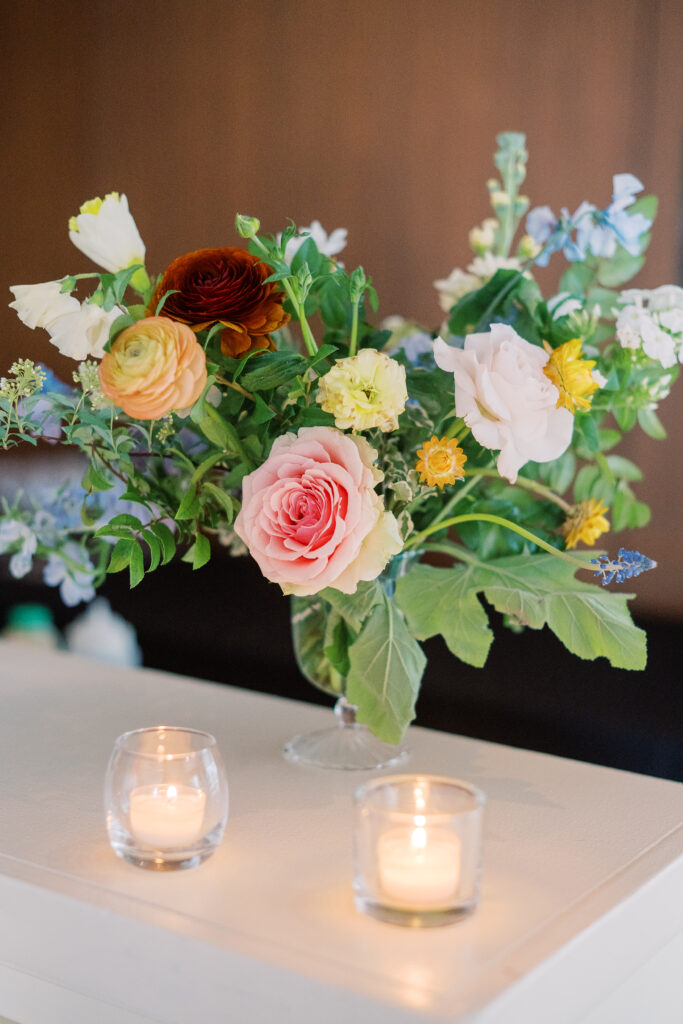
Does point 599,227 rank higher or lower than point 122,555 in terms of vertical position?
higher

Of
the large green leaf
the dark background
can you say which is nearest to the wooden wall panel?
the dark background

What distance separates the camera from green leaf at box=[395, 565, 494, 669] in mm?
852

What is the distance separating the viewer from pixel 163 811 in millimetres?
722

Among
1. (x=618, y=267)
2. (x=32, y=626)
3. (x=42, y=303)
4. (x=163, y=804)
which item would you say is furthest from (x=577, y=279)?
(x=32, y=626)

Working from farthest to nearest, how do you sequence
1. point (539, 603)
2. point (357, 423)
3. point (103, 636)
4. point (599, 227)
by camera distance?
1. point (103, 636)
2. point (599, 227)
3. point (539, 603)
4. point (357, 423)

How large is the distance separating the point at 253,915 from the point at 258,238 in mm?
458

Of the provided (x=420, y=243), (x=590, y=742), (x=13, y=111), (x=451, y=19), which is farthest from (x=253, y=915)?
(x=13, y=111)

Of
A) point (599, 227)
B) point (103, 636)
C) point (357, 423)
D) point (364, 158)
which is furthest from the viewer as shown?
point (103, 636)

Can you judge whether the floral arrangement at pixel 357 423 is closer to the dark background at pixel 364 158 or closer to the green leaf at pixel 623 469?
the green leaf at pixel 623 469

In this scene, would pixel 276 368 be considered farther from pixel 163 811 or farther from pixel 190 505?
pixel 163 811

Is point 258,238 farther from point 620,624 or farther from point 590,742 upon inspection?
point 590,742

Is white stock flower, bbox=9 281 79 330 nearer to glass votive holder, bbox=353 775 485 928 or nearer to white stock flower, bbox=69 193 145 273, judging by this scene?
white stock flower, bbox=69 193 145 273

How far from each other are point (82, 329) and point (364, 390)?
21 centimetres

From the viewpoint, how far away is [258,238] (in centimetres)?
80
